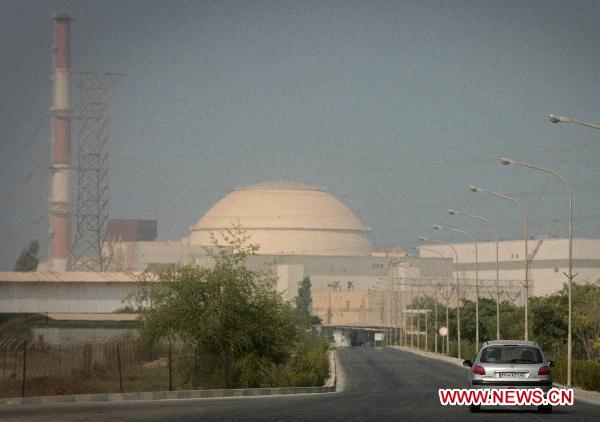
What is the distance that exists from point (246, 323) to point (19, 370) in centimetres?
730

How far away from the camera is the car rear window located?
2648cm

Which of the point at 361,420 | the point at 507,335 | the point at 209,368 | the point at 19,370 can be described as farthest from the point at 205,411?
the point at 507,335

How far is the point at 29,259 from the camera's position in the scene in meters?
153

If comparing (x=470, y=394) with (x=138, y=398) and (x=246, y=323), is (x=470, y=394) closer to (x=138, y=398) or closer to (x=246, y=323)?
(x=138, y=398)

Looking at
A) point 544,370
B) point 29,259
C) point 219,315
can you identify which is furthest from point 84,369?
point 29,259

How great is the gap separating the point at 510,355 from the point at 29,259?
131m

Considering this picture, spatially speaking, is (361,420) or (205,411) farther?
(205,411)

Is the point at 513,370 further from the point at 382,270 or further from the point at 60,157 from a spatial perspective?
the point at 382,270

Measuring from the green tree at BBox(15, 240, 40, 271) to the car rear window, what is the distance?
405 ft

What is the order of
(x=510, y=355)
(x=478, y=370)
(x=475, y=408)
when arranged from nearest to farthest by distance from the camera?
(x=478, y=370) < (x=475, y=408) < (x=510, y=355)

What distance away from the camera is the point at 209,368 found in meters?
38.0

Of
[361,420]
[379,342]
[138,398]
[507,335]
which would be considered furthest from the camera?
[379,342]

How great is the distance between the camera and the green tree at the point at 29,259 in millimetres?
148375

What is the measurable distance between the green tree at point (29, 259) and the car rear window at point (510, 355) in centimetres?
12344
